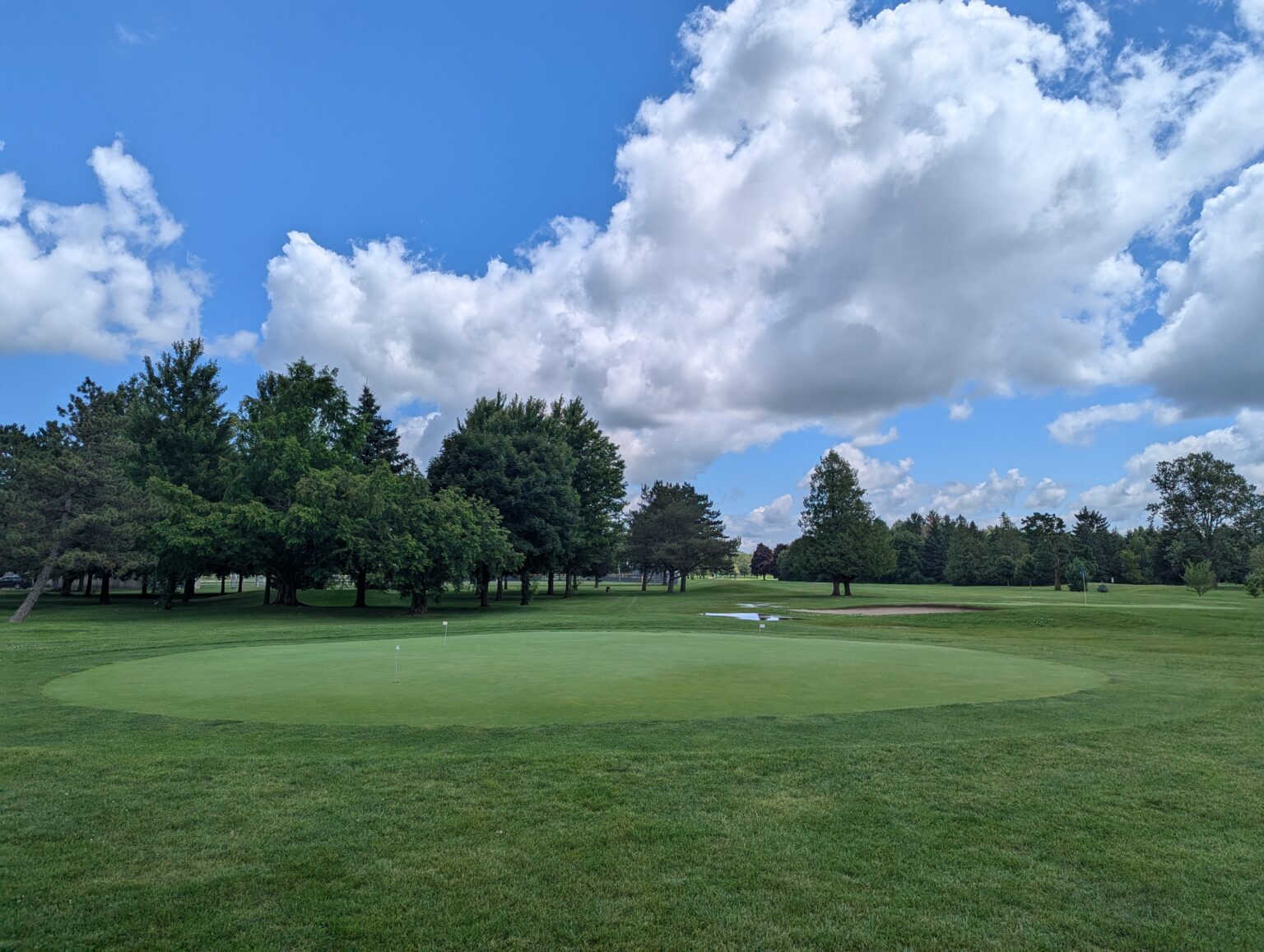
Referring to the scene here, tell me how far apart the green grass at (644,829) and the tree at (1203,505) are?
8893 centimetres

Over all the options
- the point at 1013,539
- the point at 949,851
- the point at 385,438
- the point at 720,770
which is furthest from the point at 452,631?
the point at 1013,539

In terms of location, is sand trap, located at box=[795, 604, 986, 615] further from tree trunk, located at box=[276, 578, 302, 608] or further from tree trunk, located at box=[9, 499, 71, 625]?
tree trunk, located at box=[9, 499, 71, 625]

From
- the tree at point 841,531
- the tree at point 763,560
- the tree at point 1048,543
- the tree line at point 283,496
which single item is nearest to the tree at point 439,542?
the tree line at point 283,496

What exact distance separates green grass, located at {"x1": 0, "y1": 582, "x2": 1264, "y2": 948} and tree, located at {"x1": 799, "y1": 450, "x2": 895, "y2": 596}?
46573 millimetres

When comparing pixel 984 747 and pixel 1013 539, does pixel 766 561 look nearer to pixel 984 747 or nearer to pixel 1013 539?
pixel 1013 539

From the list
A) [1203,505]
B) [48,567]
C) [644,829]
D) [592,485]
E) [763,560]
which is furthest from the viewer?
[763,560]

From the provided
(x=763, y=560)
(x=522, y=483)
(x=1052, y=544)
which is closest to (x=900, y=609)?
(x=522, y=483)

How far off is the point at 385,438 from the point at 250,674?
50.1 metres

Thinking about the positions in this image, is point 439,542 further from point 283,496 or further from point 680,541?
point 680,541

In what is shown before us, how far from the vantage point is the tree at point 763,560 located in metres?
149

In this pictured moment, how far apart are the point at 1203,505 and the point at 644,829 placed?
10166 cm

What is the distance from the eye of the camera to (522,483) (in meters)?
39.5

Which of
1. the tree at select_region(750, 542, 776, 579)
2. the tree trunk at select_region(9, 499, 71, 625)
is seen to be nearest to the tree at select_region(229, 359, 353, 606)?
the tree trunk at select_region(9, 499, 71, 625)

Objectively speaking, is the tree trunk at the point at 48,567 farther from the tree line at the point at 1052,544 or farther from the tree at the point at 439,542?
the tree line at the point at 1052,544
